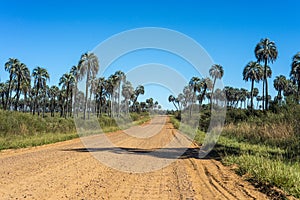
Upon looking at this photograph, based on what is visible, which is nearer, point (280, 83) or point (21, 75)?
point (21, 75)

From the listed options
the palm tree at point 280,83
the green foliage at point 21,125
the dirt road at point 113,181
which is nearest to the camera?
the dirt road at point 113,181

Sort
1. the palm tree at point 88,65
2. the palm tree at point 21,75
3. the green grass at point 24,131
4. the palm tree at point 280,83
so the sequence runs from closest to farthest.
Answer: the green grass at point 24,131, the palm tree at point 88,65, the palm tree at point 21,75, the palm tree at point 280,83

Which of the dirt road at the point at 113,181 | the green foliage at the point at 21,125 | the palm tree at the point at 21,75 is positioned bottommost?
the dirt road at the point at 113,181

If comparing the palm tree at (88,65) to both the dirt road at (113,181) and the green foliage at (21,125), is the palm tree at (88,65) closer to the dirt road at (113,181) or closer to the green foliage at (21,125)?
the green foliage at (21,125)

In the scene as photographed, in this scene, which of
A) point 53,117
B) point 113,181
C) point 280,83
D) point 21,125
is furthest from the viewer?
point 280,83

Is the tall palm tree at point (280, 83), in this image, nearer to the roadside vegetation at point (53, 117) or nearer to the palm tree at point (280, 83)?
the palm tree at point (280, 83)

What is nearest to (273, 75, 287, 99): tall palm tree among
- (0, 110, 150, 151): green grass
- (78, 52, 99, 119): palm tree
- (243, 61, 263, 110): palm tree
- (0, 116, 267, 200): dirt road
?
(243, 61, 263, 110): palm tree

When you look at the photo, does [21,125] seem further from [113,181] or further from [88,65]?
[88,65]

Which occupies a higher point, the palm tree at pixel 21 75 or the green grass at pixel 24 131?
the palm tree at pixel 21 75

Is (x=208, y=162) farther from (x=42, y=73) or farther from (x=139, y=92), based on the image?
(x=139, y=92)

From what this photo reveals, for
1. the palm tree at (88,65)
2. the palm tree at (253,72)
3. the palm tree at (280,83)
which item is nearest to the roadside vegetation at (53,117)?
the palm tree at (88,65)

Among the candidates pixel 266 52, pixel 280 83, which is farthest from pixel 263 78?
pixel 280 83

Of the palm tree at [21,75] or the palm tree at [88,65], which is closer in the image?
the palm tree at [88,65]

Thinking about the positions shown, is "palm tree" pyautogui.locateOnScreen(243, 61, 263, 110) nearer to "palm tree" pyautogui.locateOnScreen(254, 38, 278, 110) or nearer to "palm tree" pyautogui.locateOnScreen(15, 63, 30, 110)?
"palm tree" pyautogui.locateOnScreen(254, 38, 278, 110)
